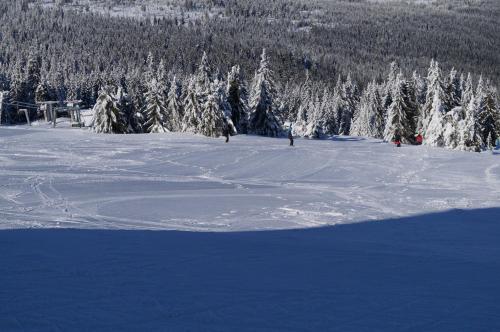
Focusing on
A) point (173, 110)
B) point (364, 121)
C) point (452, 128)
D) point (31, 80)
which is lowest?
point (452, 128)

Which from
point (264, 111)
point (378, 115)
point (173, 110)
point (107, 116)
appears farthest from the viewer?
point (378, 115)

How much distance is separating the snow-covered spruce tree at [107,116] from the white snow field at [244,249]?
87.3 ft

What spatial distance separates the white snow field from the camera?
23.1 ft

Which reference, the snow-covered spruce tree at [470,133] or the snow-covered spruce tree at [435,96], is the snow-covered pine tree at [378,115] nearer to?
the snow-covered spruce tree at [435,96]

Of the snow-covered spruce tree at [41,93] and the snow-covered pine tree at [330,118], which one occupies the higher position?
the snow-covered spruce tree at [41,93]

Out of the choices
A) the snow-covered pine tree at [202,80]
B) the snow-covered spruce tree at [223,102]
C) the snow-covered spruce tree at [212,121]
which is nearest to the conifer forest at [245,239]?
the snow-covered spruce tree at [212,121]

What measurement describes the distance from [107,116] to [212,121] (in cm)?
1127

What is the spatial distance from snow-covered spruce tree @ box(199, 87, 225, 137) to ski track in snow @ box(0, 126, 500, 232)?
983 cm

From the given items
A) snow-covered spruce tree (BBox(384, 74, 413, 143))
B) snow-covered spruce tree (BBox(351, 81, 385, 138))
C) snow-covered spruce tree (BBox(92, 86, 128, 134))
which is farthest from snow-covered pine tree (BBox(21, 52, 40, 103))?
snow-covered spruce tree (BBox(384, 74, 413, 143))

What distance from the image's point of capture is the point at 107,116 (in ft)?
172

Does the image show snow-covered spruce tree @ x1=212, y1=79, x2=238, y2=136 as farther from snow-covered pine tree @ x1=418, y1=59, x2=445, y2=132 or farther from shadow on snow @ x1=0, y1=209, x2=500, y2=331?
shadow on snow @ x1=0, y1=209, x2=500, y2=331

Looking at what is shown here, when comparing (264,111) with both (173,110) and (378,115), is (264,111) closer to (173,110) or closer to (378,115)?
(173,110)

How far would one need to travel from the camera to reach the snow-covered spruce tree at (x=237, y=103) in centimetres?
5647

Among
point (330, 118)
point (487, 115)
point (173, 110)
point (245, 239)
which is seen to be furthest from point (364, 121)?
point (245, 239)
